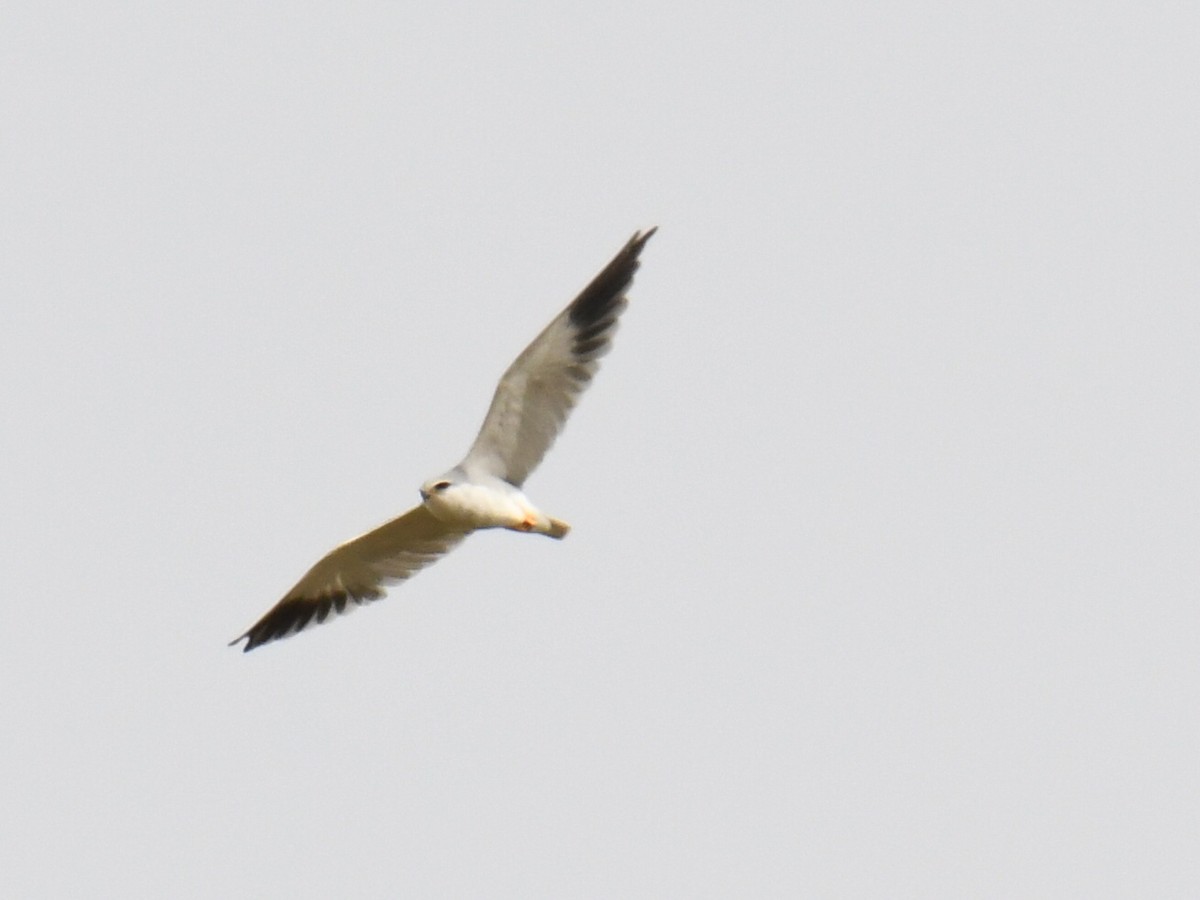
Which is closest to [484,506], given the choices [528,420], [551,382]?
[528,420]

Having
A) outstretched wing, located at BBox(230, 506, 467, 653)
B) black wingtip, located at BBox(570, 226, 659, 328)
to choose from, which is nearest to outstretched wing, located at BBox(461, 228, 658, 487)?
black wingtip, located at BBox(570, 226, 659, 328)

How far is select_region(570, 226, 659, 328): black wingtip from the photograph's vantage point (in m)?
12.4

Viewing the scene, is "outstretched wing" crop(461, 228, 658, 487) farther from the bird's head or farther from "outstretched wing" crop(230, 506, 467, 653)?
"outstretched wing" crop(230, 506, 467, 653)

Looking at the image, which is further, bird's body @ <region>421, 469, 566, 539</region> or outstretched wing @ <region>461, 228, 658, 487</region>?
outstretched wing @ <region>461, 228, 658, 487</region>

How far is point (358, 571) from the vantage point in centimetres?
1364

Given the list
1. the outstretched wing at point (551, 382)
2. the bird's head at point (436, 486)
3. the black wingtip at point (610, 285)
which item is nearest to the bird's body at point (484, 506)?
the bird's head at point (436, 486)

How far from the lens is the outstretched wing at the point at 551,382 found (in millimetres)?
12266

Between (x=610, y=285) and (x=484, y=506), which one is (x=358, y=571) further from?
(x=610, y=285)

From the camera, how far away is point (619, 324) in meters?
12.5

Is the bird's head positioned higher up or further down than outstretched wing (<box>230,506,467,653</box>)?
higher up

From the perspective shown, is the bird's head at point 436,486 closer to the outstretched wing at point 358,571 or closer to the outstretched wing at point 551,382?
the outstretched wing at point 551,382

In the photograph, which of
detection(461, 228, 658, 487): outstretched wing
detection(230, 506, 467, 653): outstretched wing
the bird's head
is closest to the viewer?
the bird's head

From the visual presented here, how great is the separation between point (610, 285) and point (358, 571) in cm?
280

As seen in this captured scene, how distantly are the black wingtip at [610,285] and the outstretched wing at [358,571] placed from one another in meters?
1.73
